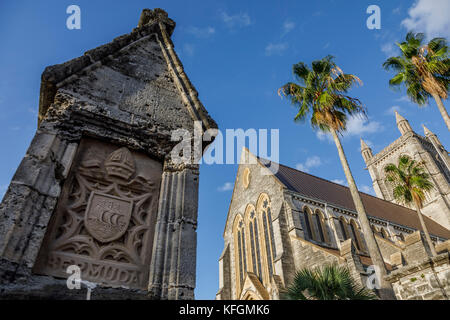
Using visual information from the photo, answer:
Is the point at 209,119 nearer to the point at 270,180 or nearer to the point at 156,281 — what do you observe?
the point at 156,281

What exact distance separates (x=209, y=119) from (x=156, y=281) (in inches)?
78.1

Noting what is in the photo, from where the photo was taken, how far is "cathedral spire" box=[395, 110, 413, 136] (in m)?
41.8

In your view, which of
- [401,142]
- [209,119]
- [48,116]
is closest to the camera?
[48,116]

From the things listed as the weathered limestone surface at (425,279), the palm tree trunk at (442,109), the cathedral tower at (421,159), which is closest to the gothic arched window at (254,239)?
the weathered limestone surface at (425,279)

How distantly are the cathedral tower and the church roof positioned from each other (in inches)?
106

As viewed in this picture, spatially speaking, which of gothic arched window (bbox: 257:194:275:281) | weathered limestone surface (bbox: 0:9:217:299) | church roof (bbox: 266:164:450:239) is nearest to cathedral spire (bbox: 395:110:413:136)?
church roof (bbox: 266:164:450:239)

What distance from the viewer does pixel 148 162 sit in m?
3.25

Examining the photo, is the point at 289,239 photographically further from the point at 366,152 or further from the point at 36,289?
→ the point at 366,152

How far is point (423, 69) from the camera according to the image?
12617 mm

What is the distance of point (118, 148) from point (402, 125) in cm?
4850

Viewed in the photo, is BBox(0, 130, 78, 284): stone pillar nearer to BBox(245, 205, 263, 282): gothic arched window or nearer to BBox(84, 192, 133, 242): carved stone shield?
BBox(84, 192, 133, 242): carved stone shield

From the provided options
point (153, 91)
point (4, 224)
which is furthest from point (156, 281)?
point (153, 91)

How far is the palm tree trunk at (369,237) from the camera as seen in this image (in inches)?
358

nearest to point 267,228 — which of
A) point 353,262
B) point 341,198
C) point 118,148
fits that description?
point 353,262
